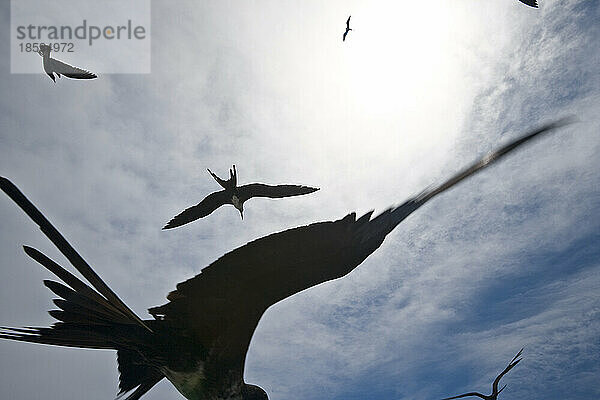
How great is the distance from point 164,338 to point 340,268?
1.27m

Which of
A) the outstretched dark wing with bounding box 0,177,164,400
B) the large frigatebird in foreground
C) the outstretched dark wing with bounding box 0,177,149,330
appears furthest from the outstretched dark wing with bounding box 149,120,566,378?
the outstretched dark wing with bounding box 0,177,149,330

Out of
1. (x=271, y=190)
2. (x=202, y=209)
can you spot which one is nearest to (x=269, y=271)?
(x=271, y=190)

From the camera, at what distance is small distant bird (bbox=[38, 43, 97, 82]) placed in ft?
20.5

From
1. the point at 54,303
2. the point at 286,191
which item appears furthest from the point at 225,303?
the point at 286,191

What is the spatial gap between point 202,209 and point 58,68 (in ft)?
10.1

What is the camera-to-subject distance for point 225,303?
2.74 meters

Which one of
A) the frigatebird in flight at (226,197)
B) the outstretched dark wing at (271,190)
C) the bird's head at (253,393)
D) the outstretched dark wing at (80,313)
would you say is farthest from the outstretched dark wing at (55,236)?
the frigatebird in flight at (226,197)

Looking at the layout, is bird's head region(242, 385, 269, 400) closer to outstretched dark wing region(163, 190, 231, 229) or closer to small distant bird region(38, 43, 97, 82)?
outstretched dark wing region(163, 190, 231, 229)

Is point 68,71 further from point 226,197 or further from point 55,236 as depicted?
point 55,236

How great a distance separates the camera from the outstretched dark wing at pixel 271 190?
6.54 m

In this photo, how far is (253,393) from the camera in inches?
127

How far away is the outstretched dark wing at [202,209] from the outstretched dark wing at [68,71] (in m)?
2.53

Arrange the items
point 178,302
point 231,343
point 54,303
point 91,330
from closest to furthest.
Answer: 1. point 54,303
2. point 91,330
3. point 178,302
4. point 231,343

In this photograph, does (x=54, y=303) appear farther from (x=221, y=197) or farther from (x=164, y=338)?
(x=221, y=197)
